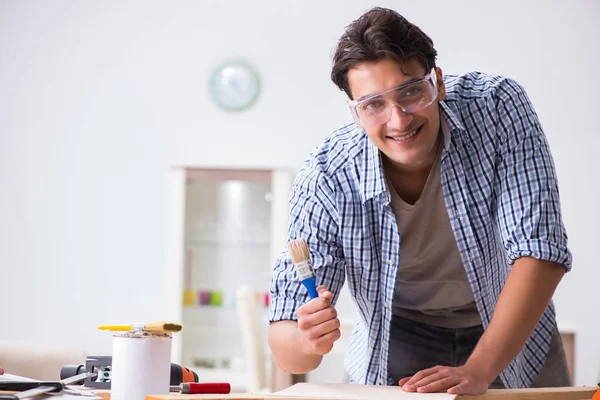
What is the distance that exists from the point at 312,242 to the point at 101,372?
1.68 feet

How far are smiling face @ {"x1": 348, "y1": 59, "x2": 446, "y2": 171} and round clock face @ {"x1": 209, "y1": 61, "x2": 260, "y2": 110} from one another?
336 centimetres

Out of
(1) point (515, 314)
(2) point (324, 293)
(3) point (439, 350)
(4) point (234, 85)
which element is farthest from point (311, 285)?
(4) point (234, 85)

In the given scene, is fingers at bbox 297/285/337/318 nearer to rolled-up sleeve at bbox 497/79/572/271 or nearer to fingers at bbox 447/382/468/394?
fingers at bbox 447/382/468/394

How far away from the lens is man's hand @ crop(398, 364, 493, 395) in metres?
1.15

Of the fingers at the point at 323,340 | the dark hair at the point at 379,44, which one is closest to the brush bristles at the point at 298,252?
Answer: the fingers at the point at 323,340

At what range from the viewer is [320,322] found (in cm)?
127

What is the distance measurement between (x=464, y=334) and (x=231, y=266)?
2.93 meters

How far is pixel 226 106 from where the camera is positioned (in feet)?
15.8

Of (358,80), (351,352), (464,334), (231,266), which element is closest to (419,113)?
(358,80)

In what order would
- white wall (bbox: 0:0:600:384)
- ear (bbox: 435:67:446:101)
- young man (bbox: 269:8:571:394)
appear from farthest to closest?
white wall (bbox: 0:0:600:384)
ear (bbox: 435:67:446:101)
young man (bbox: 269:8:571:394)

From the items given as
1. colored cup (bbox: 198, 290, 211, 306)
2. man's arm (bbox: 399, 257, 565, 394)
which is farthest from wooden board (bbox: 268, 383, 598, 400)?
colored cup (bbox: 198, 290, 211, 306)

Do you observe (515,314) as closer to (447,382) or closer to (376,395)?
(447,382)

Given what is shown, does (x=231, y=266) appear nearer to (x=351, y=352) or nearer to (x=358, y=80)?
(x=351, y=352)

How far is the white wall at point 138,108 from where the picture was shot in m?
4.69
